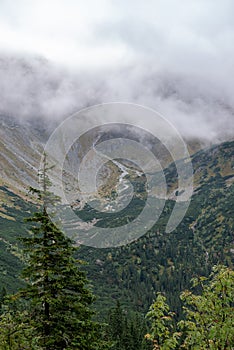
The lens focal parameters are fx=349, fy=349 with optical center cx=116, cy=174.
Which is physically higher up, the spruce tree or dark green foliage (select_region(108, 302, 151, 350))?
dark green foliage (select_region(108, 302, 151, 350))

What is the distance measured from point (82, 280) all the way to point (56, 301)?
5.66 feet

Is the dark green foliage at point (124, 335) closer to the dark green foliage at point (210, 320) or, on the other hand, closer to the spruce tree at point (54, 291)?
the spruce tree at point (54, 291)

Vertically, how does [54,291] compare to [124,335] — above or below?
below

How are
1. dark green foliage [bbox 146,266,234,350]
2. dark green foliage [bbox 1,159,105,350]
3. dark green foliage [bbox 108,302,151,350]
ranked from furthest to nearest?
dark green foliage [bbox 108,302,151,350] < dark green foliage [bbox 1,159,105,350] < dark green foliage [bbox 146,266,234,350]

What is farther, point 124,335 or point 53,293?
point 124,335

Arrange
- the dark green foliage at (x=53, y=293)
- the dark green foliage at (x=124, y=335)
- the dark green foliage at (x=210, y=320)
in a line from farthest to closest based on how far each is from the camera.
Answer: the dark green foliage at (x=124, y=335), the dark green foliage at (x=53, y=293), the dark green foliage at (x=210, y=320)

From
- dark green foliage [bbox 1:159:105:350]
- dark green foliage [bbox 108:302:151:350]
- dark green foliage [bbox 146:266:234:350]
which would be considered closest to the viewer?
dark green foliage [bbox 146:266:234:350]

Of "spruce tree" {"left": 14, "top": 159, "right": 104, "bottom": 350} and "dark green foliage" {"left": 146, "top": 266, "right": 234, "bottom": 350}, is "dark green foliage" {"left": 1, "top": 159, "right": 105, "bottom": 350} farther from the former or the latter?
"dark green foliage" {"left": 146, "top": 266, "right": 234, "bottom": 350}

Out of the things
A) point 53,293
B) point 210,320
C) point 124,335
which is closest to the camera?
point 210,320

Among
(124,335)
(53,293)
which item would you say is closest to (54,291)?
(53,293)

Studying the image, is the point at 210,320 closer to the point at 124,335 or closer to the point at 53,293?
the point at 53,293

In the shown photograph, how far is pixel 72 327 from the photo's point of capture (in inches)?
544

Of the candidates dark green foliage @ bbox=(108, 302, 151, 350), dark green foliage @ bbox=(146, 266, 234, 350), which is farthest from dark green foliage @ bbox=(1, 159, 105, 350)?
dark green foliage @ bbox=(108, 302, 151, 350)

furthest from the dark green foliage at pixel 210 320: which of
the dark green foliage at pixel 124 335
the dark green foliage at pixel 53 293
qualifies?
the dark green foliage at pixel 124 335
